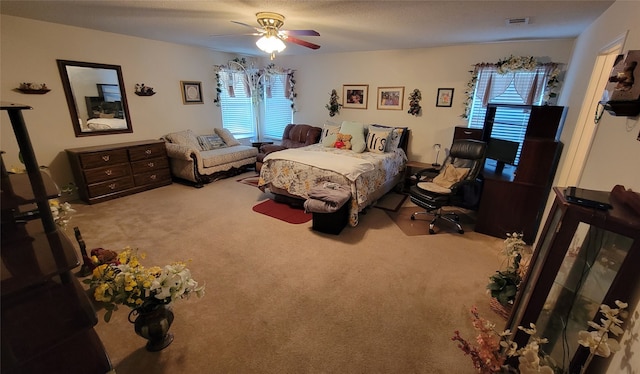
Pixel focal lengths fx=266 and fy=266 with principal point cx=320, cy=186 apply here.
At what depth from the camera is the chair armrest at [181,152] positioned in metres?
4.47

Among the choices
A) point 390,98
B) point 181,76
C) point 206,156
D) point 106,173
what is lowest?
point 106,173

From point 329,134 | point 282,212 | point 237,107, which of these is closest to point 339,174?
point 282,212

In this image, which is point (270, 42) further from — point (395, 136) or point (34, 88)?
point (34, 88)

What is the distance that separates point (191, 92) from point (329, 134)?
112 inches

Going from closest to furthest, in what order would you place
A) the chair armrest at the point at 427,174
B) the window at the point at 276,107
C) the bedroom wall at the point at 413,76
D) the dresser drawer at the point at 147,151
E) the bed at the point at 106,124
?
the chair armrest at the point at 427,174 → the bedroom wall at the point at 413,76 → the bed at the point at 106,124 → the dresser drawer at the point at 147,151 → the window at the point at 276,107

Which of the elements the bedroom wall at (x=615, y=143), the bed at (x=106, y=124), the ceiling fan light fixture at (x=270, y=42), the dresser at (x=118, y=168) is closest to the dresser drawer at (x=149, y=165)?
the dresser at (x=118, y=168)

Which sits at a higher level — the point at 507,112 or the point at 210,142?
the point at 507,112

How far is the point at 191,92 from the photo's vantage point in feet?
A: 17.1

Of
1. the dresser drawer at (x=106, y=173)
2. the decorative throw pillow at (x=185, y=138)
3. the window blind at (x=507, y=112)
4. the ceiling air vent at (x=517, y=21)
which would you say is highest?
the ceiling air vent at (x=517, y=21)

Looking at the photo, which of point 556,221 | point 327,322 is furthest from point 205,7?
point 556,221

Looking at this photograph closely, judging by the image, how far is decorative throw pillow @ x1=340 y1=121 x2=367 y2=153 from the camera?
4455 millimetres

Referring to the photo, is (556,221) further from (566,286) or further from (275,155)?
(275,155)

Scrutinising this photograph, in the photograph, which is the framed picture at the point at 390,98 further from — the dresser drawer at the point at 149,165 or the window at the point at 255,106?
the dresser drawer at the point at 149,165

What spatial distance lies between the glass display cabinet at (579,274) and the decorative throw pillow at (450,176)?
2172mm
